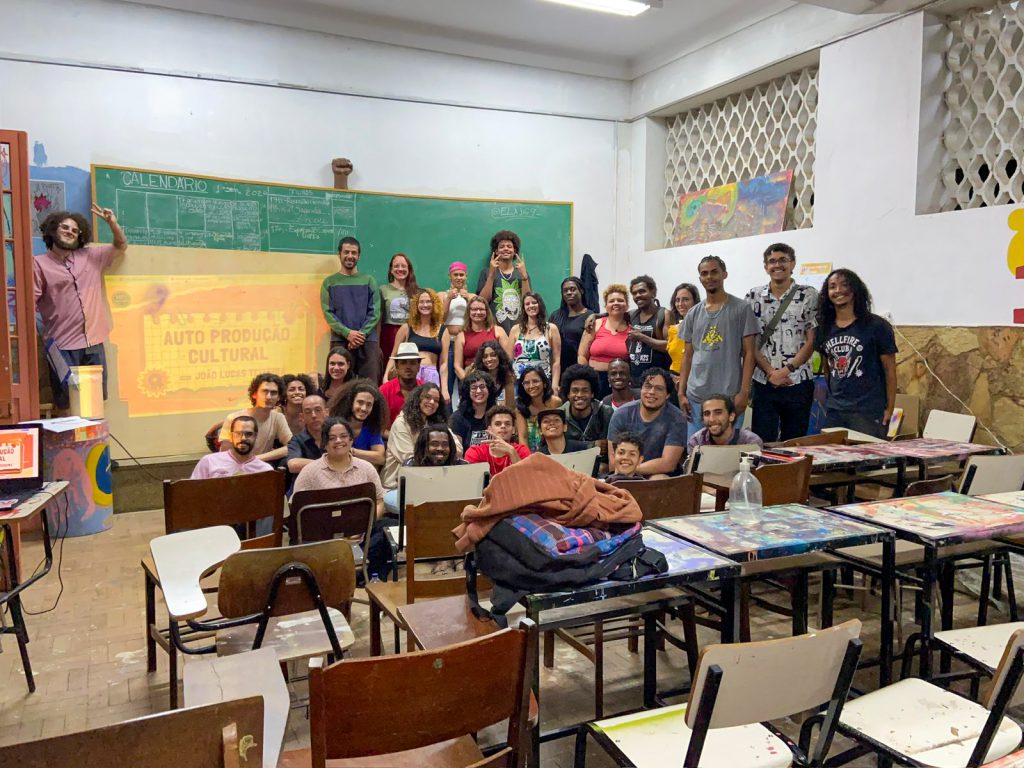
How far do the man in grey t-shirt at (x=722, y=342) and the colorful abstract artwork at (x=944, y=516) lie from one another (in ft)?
6.31

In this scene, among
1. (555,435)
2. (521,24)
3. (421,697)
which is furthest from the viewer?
(521,24)

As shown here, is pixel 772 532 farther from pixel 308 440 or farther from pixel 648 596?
pixel 308 440

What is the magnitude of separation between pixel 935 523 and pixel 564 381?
2487 mm

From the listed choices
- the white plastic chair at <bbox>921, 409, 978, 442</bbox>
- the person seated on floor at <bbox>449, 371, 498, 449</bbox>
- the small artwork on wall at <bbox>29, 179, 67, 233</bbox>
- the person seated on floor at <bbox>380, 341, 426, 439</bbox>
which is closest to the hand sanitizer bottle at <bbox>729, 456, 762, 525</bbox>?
the person seated on floor at <bbox>449, 371, 498, 449</bbox>

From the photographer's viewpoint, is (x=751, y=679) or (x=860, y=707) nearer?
(x=751, y=679)

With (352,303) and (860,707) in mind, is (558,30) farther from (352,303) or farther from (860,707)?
(860,707)

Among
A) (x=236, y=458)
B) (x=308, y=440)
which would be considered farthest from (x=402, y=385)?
(x=236, y=458)

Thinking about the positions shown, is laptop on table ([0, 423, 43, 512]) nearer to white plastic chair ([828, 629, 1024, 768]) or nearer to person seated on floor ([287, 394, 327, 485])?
person seated on floor ([287, 394, 327, 485])

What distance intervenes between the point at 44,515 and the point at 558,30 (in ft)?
19.3

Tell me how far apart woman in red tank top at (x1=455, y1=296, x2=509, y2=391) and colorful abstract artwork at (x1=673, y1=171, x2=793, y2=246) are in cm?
247

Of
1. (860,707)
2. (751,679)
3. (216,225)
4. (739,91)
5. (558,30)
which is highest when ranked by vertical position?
(558,30)

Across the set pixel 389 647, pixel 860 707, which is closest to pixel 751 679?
pixel 860 707

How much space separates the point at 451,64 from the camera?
6.99 m

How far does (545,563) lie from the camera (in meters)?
1.82
